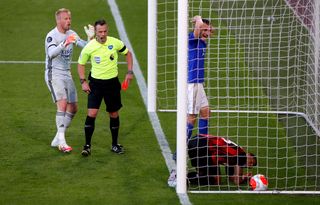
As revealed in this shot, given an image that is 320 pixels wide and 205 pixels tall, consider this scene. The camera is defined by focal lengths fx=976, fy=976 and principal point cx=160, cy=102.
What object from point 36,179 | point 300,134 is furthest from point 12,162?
point 300,134

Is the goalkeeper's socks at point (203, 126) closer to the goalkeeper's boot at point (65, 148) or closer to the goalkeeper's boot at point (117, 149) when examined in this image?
the goalkeeper's boot at point (117, 149)

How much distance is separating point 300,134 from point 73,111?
11.3ft

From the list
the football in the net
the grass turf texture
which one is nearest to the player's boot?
the grass turf texture

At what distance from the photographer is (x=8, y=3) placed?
23859 millimetres

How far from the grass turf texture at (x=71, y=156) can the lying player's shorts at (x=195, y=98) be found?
870mm

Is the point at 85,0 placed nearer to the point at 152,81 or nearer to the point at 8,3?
the point at 8,3

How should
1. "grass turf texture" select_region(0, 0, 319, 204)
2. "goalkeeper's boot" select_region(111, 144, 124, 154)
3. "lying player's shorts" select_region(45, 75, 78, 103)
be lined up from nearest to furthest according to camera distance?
"grass turf texture" select_region(0, 0, 319, 204) → "lying player's shorts" select_region(45, 75, 78, 103) → "goalkeeper's boot" select_region(111, 144, 124, 154)

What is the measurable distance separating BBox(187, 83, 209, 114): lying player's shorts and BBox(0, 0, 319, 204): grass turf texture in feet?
2.86

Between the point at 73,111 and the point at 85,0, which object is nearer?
the point at 73,111

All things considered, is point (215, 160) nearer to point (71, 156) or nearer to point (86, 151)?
point (86, 151)

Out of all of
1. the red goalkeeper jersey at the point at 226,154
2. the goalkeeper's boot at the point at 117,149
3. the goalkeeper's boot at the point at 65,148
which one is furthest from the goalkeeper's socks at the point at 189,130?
the goalkeeper's boot at the point at 65,148

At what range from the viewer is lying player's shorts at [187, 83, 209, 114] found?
13.1 metres

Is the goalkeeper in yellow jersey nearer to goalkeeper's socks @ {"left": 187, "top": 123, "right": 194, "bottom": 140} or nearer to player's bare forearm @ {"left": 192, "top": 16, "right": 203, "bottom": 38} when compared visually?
player's bare forearm @ {"left": 192, "top": 16, "right": 203, "bottom": 38}

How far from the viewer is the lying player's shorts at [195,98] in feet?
43.1
